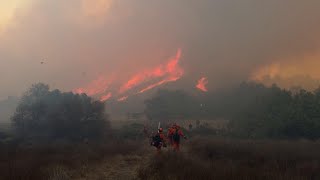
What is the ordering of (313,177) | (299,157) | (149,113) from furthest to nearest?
1. (149,113)
2. (299,157)
3. (313,177)

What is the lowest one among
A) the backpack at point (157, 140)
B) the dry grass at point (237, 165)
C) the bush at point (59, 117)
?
the dry grass at point (237, 165)

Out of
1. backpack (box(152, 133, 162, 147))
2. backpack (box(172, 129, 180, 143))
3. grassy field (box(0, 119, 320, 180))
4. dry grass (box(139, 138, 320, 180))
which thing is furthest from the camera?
backpack (box(172, 129, 180, 143))

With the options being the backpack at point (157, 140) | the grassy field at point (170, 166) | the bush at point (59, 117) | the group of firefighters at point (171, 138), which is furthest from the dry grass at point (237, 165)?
the bush at point (59, 117)

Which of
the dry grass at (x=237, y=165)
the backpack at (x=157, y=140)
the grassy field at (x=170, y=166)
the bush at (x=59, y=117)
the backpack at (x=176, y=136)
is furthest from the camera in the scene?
the bush at (x=59, y=117)

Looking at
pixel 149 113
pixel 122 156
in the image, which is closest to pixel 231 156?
pixel 122 156

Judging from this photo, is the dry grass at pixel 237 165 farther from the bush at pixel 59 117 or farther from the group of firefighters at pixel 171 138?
the bush at pixel 59 117

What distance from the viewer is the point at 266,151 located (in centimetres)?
2886

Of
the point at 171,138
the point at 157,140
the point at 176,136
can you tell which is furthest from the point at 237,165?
the point at 171,138

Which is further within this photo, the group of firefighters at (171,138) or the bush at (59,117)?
the bush at (59,117)

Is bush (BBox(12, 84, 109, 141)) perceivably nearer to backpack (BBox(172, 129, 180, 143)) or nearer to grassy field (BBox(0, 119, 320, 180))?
backpack (BBox(172, 129, 180, 143))

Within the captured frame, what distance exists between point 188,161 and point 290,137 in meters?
35.5

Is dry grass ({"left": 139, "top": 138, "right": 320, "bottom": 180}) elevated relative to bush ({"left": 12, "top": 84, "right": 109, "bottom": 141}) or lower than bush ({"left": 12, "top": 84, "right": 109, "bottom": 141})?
lower

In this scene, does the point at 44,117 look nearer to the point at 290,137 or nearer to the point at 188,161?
the point at 290,137

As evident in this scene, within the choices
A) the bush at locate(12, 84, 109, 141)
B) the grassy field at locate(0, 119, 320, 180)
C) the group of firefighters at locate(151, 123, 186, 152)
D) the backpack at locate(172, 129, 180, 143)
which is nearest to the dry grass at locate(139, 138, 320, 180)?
the grassy field at locate(0, 119, 320, 180)
